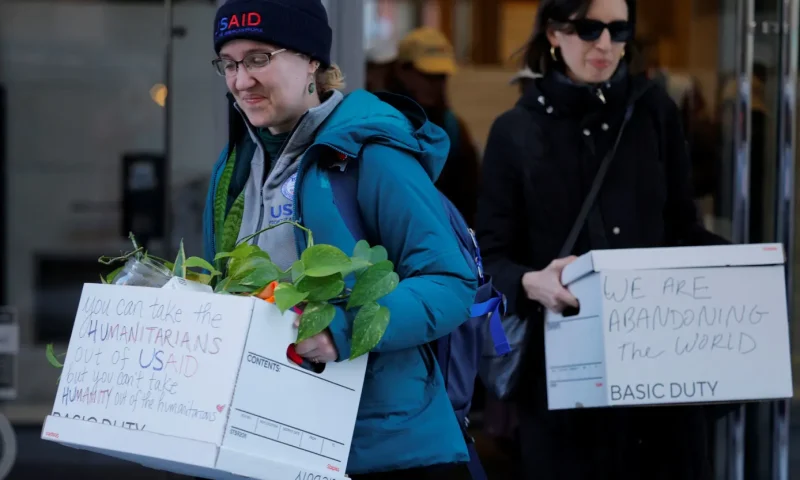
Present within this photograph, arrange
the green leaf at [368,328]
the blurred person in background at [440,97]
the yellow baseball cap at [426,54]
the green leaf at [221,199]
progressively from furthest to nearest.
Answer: the yellow baseball cap at [426,54]
the blurred person in background at [440,97]
the green leaf at [221,199]
the green leaf at [368,328]

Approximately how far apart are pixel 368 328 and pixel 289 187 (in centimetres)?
44

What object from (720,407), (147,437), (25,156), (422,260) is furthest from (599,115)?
(25,156)

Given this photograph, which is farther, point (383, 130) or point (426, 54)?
point (426, 54)

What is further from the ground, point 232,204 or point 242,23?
point 242,23

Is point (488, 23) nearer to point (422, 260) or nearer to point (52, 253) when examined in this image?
point (52, 253)

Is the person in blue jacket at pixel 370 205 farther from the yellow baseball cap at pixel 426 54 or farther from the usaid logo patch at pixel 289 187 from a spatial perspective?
the yellow baseball cap at pixel 426 54

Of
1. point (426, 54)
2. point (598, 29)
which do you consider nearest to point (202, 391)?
point (598, 29)

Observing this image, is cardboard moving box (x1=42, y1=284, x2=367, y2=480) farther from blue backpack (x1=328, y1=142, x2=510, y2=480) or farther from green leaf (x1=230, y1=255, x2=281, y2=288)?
blue backpack (x1=328, y1=142, x2=510, y2=480)

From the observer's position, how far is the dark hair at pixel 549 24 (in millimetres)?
3680

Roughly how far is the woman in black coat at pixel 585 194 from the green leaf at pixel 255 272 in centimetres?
141

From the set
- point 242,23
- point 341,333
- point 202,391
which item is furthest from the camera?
point 242,23

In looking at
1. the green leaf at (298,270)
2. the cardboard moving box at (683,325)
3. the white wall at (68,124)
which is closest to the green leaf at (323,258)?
the green leaf at (298,270)

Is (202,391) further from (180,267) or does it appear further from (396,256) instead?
(396,256)

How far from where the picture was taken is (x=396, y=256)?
251cm
